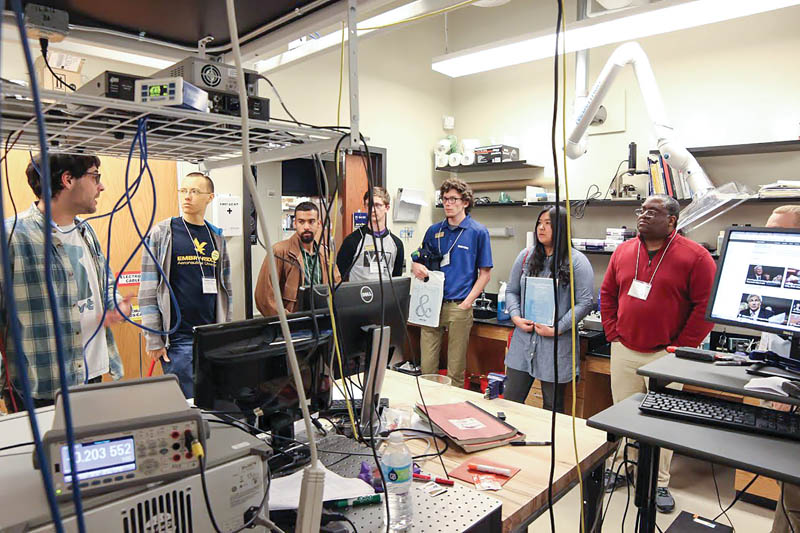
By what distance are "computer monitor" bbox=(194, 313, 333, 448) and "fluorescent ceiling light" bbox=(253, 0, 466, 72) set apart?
0.88 meters

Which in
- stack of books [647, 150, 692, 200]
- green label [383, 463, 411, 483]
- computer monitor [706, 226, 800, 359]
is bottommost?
green label [383, 463, 411, 483]

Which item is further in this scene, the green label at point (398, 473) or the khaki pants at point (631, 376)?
the khaki pants at point (631, 376)

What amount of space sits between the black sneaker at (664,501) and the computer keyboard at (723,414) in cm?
124

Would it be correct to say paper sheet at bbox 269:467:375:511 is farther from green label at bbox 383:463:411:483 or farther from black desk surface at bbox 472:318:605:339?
black desk surface at bbox 472:318:605:339

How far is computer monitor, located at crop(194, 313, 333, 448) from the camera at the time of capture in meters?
1.20

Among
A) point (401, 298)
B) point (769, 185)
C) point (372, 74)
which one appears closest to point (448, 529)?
point (401, 298)

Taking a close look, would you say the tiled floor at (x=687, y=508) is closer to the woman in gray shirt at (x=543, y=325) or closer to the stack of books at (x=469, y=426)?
the woman in gray shirt at (x=543, y=325)

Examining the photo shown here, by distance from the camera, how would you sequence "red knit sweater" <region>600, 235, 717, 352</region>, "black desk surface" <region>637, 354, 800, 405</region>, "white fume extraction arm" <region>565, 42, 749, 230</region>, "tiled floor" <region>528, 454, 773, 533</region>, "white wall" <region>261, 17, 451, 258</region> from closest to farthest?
1. "black desk surface" <region>637, 354, 800, 405</region>
2. "white fume extraction arm" <region>565, 42, 749, 230</region>
3. "tiled floor" <region>528, 454, 773, 533</region>
4. "red knit sweater" <region>600, 235, 717, 352</region>
5. "white wall" <region>261, 17, 451, 258</region>

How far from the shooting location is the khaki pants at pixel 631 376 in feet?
8.50

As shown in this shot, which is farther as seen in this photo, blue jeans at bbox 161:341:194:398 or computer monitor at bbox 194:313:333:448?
blue jeans at bbox 161:341:194:398

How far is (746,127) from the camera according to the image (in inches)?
135

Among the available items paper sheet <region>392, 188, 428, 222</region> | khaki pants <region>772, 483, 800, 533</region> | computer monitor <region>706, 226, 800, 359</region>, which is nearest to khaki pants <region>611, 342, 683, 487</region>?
khaki pants <region>772, 483, 800, 533</region>

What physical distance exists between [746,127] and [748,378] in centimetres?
270

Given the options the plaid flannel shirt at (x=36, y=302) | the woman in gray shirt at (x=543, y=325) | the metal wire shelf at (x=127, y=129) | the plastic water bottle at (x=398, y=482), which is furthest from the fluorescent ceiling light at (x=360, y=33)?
the woman in gray shirt at (x=543, y=325)
